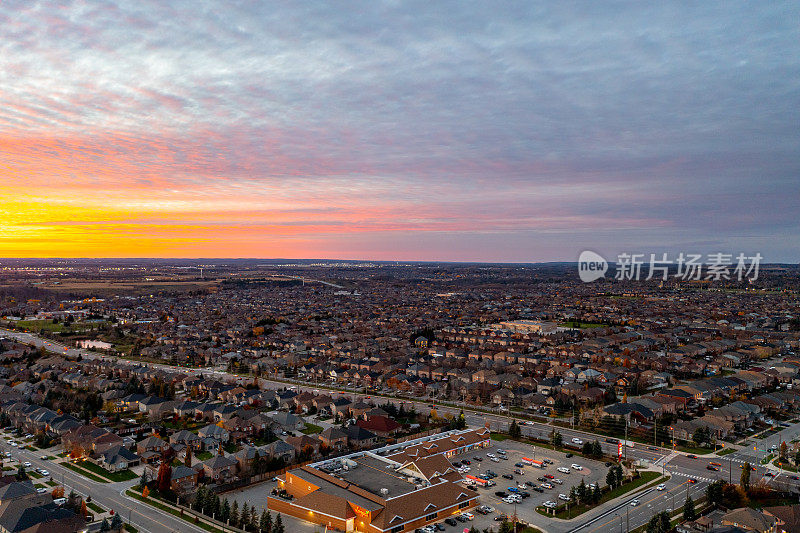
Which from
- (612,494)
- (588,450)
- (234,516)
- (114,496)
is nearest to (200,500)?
(234,516)

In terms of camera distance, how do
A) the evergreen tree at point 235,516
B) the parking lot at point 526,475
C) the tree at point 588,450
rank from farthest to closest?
the tree at point 588,450, the parking lot at point 526,475, the evergreen tree at point 235,516

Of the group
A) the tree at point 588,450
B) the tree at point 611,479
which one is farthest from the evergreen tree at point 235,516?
the tree at point 588,450

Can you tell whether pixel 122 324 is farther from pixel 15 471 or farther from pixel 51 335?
pixel 15 471

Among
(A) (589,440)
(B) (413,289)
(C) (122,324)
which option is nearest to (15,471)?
(A) (589,440)

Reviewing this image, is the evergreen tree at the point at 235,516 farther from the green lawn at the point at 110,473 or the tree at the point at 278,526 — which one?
the green lawn at the point at 110,473

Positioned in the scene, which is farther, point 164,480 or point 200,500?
point 164,480

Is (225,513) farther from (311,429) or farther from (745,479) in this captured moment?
(745,479)

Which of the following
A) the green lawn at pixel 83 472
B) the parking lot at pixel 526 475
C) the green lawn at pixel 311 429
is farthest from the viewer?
the green lawn at pixel 311 429
